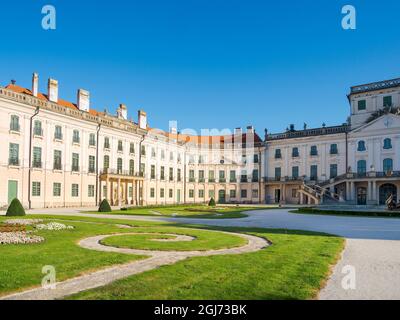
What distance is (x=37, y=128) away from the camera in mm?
36281

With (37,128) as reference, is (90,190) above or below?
below

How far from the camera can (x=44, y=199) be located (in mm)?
36375

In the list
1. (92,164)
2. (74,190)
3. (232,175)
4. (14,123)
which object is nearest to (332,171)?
(232,175)

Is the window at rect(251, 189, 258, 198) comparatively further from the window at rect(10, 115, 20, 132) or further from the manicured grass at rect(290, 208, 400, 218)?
the window at rect(10, 115, 20, 132)

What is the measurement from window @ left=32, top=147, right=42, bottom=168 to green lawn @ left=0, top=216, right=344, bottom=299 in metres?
26.9

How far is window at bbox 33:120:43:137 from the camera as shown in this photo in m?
36.0

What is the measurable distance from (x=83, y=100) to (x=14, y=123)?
40.1 ft

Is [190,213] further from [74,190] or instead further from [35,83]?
[35,83]

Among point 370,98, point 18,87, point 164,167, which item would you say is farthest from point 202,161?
point 18,87

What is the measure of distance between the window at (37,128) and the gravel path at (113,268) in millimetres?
27022

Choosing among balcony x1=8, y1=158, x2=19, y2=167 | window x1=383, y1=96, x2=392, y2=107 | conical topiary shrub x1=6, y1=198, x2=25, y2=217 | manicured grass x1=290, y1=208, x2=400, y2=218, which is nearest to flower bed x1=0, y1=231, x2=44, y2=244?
conical topiary shrub x1=6, y1=198, x2=25, y2=217
